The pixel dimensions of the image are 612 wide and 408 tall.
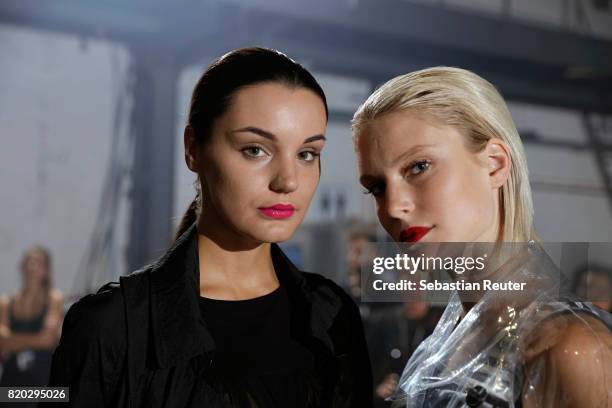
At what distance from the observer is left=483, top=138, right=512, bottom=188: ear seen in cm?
105

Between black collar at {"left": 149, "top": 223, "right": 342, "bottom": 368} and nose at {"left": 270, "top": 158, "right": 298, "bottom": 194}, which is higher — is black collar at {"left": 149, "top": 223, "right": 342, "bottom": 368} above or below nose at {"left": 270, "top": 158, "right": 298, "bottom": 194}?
below

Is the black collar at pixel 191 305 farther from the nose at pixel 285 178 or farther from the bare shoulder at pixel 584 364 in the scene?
the bare shoulder at pixel 584 364

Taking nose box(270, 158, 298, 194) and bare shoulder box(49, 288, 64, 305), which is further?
bare shoulder box(49, 288, 64, 305)

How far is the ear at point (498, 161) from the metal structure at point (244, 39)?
294 cm

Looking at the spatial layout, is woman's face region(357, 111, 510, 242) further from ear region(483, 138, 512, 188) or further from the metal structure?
the metal structure

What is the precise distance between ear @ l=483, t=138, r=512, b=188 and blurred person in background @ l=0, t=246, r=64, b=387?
107 inches

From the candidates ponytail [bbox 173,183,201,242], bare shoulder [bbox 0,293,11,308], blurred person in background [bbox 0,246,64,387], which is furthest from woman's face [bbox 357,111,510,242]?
bare shoulder [bbox 0,293,11,308]

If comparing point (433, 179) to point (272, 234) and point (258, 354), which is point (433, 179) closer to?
point (272, 234)

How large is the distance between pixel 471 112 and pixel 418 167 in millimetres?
108

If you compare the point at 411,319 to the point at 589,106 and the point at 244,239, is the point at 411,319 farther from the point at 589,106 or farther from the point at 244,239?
the point at 589,106

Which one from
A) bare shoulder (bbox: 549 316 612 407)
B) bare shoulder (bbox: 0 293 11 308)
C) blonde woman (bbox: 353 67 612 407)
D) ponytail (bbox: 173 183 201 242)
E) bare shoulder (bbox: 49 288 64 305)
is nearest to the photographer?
bare shoulder (bbox: 549 316 612 407)

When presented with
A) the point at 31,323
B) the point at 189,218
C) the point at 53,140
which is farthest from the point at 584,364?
the point at 53,140

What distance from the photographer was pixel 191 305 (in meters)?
1.10

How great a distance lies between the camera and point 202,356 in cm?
107
